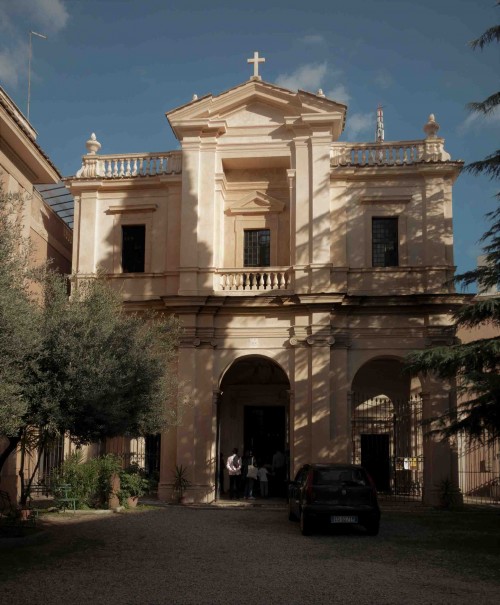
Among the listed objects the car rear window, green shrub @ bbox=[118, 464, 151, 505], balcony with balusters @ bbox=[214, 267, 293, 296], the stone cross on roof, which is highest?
the stone cross on roof

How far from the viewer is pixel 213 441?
23578mm

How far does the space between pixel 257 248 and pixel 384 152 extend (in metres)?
5.24

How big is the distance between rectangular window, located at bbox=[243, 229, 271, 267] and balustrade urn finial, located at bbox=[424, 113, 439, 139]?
607 centimetres

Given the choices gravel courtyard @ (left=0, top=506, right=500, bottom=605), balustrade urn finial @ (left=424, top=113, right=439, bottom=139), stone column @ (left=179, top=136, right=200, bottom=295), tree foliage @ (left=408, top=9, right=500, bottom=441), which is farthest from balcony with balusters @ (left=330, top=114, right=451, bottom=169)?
gravel courtyard @ (left=0, top=506, right=500, bottom=605)

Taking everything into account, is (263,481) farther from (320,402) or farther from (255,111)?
(255,111)

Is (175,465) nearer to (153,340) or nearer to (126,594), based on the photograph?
(153,340)

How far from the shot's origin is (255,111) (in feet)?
83.6

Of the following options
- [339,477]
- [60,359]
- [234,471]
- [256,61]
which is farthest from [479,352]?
[256,61]

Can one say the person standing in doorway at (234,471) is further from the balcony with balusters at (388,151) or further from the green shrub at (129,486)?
the balcony with balusters at (388,151)

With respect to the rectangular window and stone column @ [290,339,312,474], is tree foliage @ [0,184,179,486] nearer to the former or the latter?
stone column @ [290,339,312,474]

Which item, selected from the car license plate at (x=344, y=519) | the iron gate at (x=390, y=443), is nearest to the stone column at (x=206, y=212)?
the iron gate at (x=390, y=443)

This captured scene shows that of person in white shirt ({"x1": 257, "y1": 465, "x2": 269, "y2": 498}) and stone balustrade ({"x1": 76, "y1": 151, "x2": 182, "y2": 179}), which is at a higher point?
stone balustrade ({"x1": 76, "y1": 151, "x2": 182, "y2": 179})

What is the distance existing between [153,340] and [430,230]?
1094 cm

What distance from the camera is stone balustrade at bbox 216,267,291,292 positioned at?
24.4m
